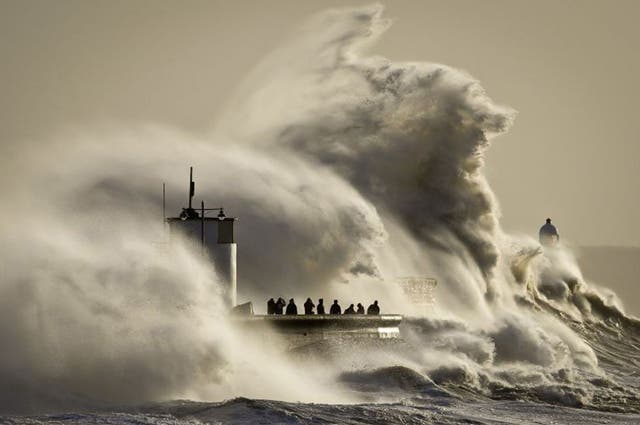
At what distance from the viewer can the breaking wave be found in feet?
127

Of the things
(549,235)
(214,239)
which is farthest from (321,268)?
(549,235)

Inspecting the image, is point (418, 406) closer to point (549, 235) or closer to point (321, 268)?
point (321, 268)

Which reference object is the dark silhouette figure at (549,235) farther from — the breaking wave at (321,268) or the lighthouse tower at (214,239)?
the lighthouse tower at (214,239)

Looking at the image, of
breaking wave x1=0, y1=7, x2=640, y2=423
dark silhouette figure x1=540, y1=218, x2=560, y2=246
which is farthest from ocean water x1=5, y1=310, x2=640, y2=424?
dark silhouette figure x1=540, y1=218, x2=560, y2=246

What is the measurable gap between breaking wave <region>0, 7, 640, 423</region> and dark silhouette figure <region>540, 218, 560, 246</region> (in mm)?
10677

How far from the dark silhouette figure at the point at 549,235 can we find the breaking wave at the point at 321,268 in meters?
10.7

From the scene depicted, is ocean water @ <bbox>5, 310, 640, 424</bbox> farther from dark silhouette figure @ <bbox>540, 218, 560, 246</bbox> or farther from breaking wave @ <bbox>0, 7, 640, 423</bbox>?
dark silhouette figure @ <bbox>540, 218, 560, 246</bbox>

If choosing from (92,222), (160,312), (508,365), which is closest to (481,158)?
(508,365)

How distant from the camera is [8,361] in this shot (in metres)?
37.4

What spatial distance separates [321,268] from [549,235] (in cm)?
3458

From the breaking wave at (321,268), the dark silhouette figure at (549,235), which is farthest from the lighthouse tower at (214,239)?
the dark silhouette figure at (549,235)

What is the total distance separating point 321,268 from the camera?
51156 mm

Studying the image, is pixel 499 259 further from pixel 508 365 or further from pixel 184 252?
pixel 184 252

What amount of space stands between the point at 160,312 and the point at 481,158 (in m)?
20.8
